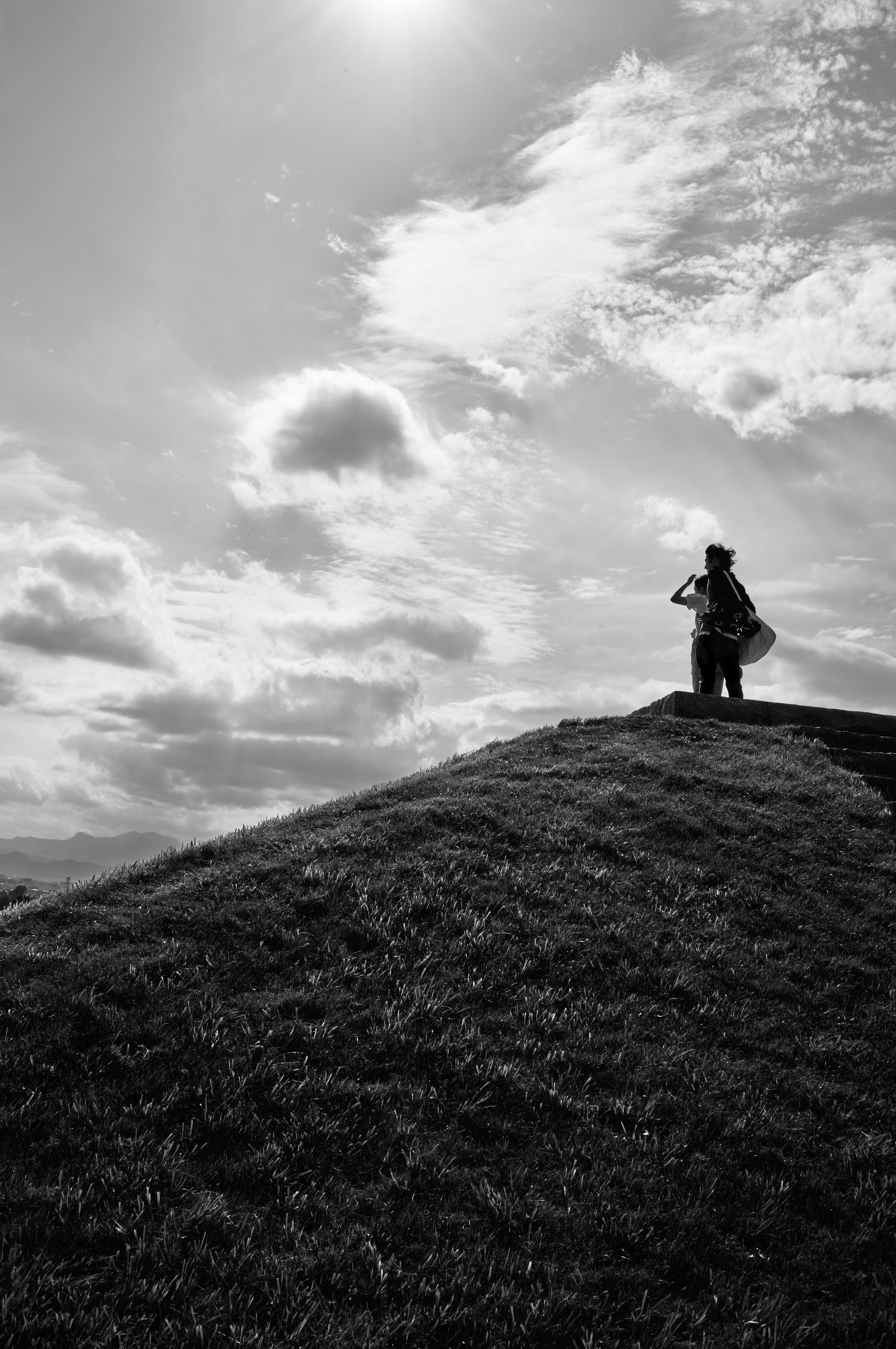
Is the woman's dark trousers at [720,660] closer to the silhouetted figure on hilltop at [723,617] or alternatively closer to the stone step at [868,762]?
the silhouetted figure on hilltop at [723,617]

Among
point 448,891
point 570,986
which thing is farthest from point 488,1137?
point 448,891

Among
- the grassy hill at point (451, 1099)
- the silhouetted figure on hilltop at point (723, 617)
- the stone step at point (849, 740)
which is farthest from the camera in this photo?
the silhouetted figure on hilltop at point (723, 617)

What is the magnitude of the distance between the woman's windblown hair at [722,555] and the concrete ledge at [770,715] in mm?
3294

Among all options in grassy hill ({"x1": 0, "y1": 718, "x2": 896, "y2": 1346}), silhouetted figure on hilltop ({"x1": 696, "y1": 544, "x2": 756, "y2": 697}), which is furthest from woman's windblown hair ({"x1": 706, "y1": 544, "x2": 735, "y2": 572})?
grassy hill ({"x1": 0, "y1": 718, "x2": 896, "y2": 1346})

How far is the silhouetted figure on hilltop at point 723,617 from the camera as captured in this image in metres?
23.0

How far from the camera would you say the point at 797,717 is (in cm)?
2242

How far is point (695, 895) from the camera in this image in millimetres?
11938

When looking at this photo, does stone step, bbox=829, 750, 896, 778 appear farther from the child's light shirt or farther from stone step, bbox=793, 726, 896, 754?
the child's light shirt

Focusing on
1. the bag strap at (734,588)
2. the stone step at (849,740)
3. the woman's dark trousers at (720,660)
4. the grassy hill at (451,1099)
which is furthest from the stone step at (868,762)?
the grassy hill at (451,1099)

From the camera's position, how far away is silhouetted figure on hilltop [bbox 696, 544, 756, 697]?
23.0 m

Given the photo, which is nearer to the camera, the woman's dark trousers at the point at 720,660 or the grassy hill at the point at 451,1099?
the grassy hill at the point at 451,1099

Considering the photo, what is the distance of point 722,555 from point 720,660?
8.52 ft

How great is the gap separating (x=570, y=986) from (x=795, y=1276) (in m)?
3.55

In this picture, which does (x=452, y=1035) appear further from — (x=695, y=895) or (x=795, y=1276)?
(x=695, y=895)
